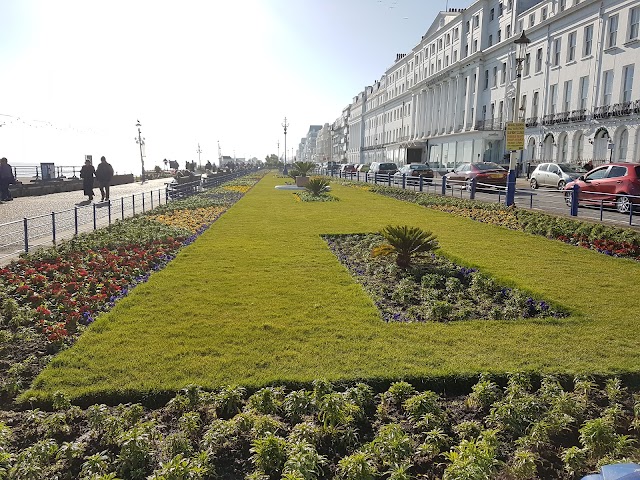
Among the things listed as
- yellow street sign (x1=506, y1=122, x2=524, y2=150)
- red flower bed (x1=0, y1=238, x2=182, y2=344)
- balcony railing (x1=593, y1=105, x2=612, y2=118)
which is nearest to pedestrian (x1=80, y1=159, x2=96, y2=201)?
red flower bed (x1=0, y1=238, x2=182, y2=344)

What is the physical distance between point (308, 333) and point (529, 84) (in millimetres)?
46540

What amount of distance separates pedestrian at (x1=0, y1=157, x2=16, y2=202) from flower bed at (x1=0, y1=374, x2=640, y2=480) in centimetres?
2148

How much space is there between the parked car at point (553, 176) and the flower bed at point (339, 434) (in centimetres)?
2491

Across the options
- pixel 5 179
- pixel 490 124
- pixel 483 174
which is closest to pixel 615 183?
pixel 483 174

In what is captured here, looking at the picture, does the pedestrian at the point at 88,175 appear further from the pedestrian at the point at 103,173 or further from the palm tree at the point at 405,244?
the palm tree at the point at 405,244

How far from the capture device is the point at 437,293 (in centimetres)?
771

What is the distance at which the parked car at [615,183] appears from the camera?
15641 millimetres

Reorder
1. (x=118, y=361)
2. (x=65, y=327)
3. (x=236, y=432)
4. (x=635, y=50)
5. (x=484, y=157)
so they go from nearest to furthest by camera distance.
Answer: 1. (x=236, y=432)
2. (x=118, y=361)
3. (x=65, y=327)
4. (x=635, y=50)
5. (x=484, y=157)

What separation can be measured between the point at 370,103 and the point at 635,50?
279 feet

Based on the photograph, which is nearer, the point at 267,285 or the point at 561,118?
the point at 267,285

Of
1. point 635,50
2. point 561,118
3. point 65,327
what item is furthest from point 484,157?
point 65,327

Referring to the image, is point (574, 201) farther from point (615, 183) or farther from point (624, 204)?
point (615, 183)

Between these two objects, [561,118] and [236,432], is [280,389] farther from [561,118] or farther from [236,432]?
[561,118]

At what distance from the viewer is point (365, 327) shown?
6.11 meters
